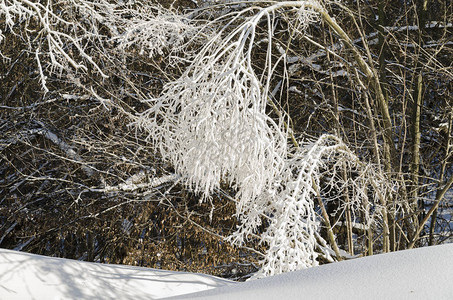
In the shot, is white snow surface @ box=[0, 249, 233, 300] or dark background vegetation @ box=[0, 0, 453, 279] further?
dark background vegetation @ box=[0, 0, 453, 279]

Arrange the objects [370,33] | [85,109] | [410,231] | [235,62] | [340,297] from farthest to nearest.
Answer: [85,109], [370,33], [410,231], [235,62], [340,297]

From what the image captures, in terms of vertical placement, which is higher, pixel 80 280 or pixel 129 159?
pixel 80 280

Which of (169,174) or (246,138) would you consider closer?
(246,138)

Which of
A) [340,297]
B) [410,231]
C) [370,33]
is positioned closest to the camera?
[340,297]

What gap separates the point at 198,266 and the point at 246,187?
4726mm

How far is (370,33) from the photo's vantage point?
791cm

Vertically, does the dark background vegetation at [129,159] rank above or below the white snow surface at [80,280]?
below

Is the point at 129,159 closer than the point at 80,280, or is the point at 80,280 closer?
the point at 80,280

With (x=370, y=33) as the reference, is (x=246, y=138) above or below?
above

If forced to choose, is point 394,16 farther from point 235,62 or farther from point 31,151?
point 31,151

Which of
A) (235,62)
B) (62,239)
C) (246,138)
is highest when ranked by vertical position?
(235,62)

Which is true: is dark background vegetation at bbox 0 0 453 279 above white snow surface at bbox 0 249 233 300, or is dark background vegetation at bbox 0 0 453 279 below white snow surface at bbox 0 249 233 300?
below

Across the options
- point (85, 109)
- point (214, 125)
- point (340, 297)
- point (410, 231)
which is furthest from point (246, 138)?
point (85, 109)

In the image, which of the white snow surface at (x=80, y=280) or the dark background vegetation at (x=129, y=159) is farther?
the dark background vegetation at (x=129, y=159)
